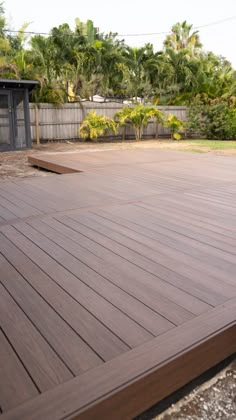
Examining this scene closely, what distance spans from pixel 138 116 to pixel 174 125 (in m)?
1.47

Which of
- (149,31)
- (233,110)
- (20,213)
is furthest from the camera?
(149,31)

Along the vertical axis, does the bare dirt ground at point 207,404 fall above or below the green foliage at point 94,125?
below

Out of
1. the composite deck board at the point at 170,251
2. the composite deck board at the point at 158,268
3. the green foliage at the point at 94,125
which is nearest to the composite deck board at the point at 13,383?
the composite deck board at the point at 158,268

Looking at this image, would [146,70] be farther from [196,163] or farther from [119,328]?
[119,328]

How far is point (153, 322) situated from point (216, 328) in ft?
0.83

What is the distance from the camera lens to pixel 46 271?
197cm

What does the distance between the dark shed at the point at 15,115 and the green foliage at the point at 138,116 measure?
12.0 feet

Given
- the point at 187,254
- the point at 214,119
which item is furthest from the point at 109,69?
the point at 187,254

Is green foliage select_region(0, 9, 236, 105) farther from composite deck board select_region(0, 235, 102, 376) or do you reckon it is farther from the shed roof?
composite deck board select_region(0, 235, 102, 376)

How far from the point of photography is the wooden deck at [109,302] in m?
1.16

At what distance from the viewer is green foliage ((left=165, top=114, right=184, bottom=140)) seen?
1296cm

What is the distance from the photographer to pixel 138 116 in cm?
1253

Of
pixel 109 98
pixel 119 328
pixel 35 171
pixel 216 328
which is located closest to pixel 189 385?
pixel 216 328

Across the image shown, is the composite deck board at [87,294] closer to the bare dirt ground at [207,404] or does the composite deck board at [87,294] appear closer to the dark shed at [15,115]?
the bare dirt ground at [207,404]
